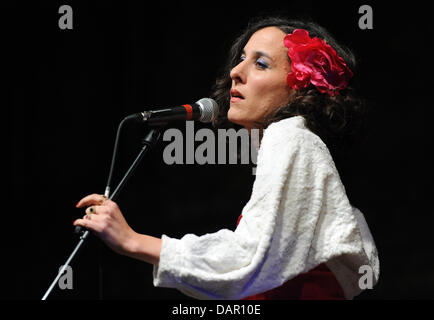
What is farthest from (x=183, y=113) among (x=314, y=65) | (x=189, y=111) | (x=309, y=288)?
(x=309, y=288)

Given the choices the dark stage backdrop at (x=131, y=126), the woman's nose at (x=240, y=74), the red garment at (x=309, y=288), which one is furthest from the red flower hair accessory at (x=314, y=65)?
the dark stage backdrop at (x=131, y=126)

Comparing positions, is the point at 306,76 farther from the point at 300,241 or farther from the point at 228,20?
the point at 228,20

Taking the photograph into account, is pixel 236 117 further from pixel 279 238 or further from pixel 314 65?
pixel 279 238

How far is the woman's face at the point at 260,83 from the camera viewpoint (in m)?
1.97

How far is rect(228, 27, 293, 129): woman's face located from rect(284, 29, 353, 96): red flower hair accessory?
39 mm

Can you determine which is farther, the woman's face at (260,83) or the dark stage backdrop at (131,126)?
the dark stage backdrop at (131,126)

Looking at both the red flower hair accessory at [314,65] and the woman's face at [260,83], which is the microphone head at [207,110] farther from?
the red flower hair accessory at [314,65]

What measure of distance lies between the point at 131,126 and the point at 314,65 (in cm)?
130

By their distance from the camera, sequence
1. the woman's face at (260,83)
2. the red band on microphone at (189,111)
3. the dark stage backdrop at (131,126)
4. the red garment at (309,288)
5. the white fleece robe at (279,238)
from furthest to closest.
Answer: the dark stage backdrop at (131,126), the woman's face at (260,83), the red band on microphone at (189,111), the red garment at (309,288), the white fleece robe at (279,238)

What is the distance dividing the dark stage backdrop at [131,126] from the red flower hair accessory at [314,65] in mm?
972

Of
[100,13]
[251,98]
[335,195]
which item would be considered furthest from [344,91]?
[100,13]

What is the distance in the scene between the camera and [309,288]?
1.73 meters

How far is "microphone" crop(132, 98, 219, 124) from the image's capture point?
5.72ft

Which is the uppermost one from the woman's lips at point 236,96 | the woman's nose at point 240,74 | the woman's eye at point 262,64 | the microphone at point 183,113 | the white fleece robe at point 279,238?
the woman's eye at point 262,64
